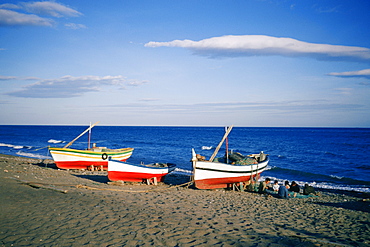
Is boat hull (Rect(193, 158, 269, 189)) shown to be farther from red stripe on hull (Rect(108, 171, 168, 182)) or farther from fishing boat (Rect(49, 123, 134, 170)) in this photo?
fishing boat (Rect(49, 123, 134, 170))

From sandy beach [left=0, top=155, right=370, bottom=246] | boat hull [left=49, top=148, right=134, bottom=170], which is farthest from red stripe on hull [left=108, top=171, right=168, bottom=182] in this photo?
boat hull [left=49, top=148, right=134, bottom=170]

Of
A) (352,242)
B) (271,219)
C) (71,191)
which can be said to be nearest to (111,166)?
(71,191)

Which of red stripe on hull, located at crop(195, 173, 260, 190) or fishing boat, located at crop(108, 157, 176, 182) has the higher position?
fishing boat, located at crop(108, 157, 176, 182)

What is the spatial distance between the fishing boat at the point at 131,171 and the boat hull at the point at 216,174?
3.25 metres

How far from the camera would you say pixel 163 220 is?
896 cm

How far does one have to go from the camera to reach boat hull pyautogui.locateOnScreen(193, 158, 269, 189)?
15.6 meters

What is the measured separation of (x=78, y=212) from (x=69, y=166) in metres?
14.2

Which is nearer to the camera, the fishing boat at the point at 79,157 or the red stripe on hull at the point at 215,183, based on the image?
the red stripe on hull at the point at 215,183

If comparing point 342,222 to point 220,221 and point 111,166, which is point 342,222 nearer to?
point 220,221

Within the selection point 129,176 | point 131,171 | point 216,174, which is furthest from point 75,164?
point 216,174

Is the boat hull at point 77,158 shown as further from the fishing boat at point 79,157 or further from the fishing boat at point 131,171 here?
the fishing boat at point 131,171

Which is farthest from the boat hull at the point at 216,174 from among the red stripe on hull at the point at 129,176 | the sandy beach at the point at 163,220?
the red stripe on hull at the point at 129,176

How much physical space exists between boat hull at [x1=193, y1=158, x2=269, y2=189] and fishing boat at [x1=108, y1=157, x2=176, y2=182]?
325 centimetres

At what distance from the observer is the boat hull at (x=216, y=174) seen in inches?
614
